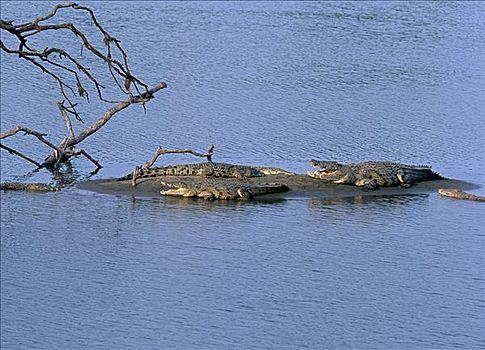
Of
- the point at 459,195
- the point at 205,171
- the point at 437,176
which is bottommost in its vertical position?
the point at 459,195

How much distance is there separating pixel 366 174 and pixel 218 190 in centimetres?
259

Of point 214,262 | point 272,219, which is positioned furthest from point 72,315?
point 272,219

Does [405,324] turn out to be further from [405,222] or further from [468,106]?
[468,106]

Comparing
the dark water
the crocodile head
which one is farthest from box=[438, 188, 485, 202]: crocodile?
the crocodile head

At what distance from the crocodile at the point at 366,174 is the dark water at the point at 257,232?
497 mm

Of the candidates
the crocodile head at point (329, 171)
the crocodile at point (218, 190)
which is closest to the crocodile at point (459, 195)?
the crocodile head at point (329, 171)

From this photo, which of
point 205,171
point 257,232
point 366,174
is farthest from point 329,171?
point 257,232

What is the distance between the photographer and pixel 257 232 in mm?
17656

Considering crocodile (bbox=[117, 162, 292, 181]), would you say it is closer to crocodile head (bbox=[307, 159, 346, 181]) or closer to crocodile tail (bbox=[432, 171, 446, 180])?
crocodile head (bbox=[307, 159, 346, 181])

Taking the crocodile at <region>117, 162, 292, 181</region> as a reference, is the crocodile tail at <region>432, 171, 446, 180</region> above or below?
above

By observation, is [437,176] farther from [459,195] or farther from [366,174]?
[366,174]

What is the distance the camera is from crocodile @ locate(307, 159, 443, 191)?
66.4 ft

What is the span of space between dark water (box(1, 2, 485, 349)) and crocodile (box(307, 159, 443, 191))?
0.50 m

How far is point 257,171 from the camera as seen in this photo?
20.6 meters
